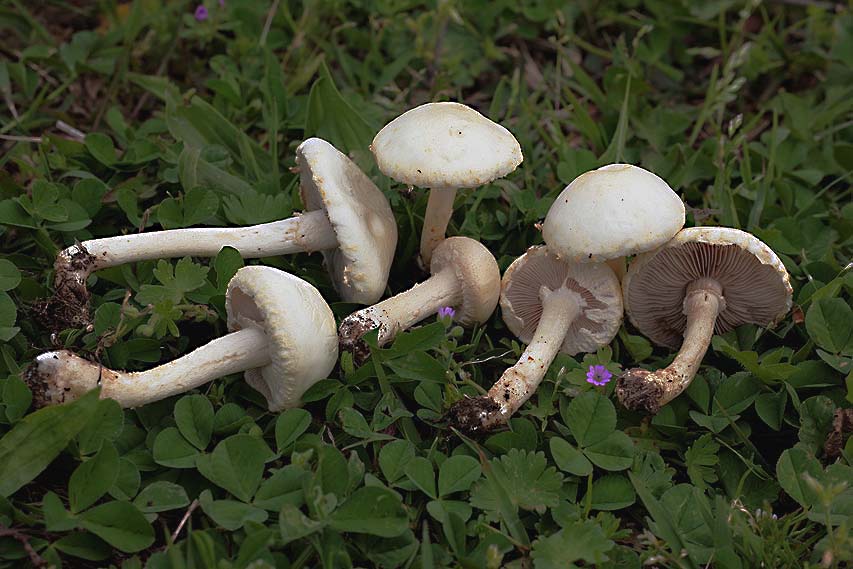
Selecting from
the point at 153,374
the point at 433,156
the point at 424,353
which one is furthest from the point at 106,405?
the point at 433,156

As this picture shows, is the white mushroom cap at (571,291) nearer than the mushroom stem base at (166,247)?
No

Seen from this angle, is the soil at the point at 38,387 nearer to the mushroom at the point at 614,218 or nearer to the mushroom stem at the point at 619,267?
the mushroom at the point at 614,218

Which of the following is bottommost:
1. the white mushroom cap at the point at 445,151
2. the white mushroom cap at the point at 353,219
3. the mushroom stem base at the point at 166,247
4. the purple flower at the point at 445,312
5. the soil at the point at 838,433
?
the soil at the point at 838,433

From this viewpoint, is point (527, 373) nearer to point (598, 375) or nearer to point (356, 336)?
point (598, 375)

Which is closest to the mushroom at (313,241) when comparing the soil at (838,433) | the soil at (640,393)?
the soil at (640,393)

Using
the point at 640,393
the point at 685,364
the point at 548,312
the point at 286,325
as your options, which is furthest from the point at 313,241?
the point at 685,364

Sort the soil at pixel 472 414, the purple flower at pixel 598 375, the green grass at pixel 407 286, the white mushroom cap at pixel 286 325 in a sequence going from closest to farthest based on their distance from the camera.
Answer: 1. the green grass at pixel 407 286
2. the white mushroom cap at pixel 286 325
3. the soil at pixel 472 414
4. the purple flower at pixel 598 375
